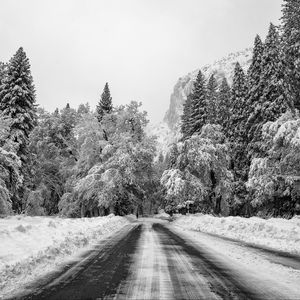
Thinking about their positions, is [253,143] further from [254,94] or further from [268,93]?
[254,94]

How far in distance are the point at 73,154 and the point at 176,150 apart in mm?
13651

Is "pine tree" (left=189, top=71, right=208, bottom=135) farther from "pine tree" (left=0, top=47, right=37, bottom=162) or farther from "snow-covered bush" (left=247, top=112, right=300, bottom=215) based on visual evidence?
"pine tree" (left=0, top=47, right=37, bottom=162)

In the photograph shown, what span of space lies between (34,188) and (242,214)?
24139 mm

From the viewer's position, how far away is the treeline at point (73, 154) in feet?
105

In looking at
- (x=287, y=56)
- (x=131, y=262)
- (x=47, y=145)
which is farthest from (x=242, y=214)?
(x=131, y=262)

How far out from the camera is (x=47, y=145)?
3966 cm

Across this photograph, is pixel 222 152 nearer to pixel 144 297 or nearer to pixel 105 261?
pixel 105 261

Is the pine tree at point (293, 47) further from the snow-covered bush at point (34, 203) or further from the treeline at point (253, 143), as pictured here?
the snow-covered bush at point (34, 203)

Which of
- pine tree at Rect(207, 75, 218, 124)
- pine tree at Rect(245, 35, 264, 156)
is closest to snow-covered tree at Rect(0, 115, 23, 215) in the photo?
pine tree at Rect(245, 35, 264, 156)

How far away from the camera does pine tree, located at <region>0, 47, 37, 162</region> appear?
31.3 metres

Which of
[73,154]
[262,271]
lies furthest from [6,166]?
[262,271]

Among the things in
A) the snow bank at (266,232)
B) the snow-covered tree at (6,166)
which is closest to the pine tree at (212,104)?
the snow bank at (266,232)

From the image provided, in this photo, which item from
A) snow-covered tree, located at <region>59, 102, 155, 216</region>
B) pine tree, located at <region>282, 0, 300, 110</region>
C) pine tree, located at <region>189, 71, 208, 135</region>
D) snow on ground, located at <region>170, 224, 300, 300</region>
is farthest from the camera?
pine tree, located at <region>189, 71, 208, 135</region>

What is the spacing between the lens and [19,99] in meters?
32.1
